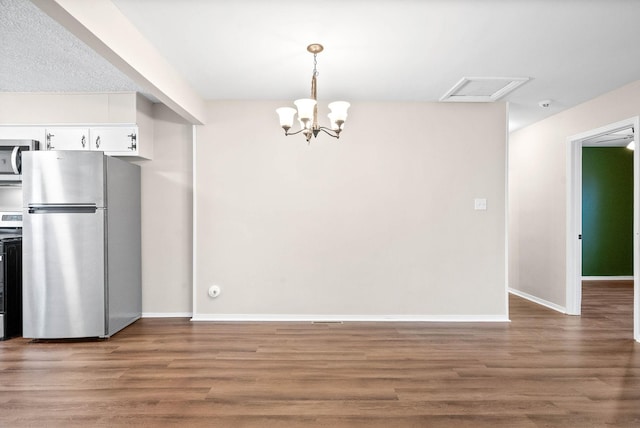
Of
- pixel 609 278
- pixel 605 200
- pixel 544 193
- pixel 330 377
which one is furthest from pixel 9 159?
pixel 609 278

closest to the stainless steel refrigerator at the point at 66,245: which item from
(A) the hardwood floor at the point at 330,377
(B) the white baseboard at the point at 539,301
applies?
(A) the hardwood floor at the point at 330,377

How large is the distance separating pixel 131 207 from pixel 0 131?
1.43 metres

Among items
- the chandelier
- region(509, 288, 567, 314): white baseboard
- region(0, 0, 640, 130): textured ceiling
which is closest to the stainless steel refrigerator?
region(0, 0, 640, 130): textured ceiling

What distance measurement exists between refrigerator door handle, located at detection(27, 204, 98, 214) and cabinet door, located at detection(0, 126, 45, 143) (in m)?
0.81

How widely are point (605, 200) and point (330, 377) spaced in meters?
6.64

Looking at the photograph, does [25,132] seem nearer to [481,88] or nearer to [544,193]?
[481,88]

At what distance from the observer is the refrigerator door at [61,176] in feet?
11.2

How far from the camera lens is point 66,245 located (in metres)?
3.44

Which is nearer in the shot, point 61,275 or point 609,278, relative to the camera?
point 61,275

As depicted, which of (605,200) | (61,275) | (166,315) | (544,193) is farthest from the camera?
(605,200)

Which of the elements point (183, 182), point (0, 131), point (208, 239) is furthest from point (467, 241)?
point (0, 131)

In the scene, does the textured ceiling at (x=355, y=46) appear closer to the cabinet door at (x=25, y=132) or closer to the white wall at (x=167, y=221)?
the cabinet door at (x=25, y=132)

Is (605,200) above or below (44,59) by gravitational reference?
below

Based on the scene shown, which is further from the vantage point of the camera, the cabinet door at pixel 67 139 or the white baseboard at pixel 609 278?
the white baseboard at pixel 609 278
